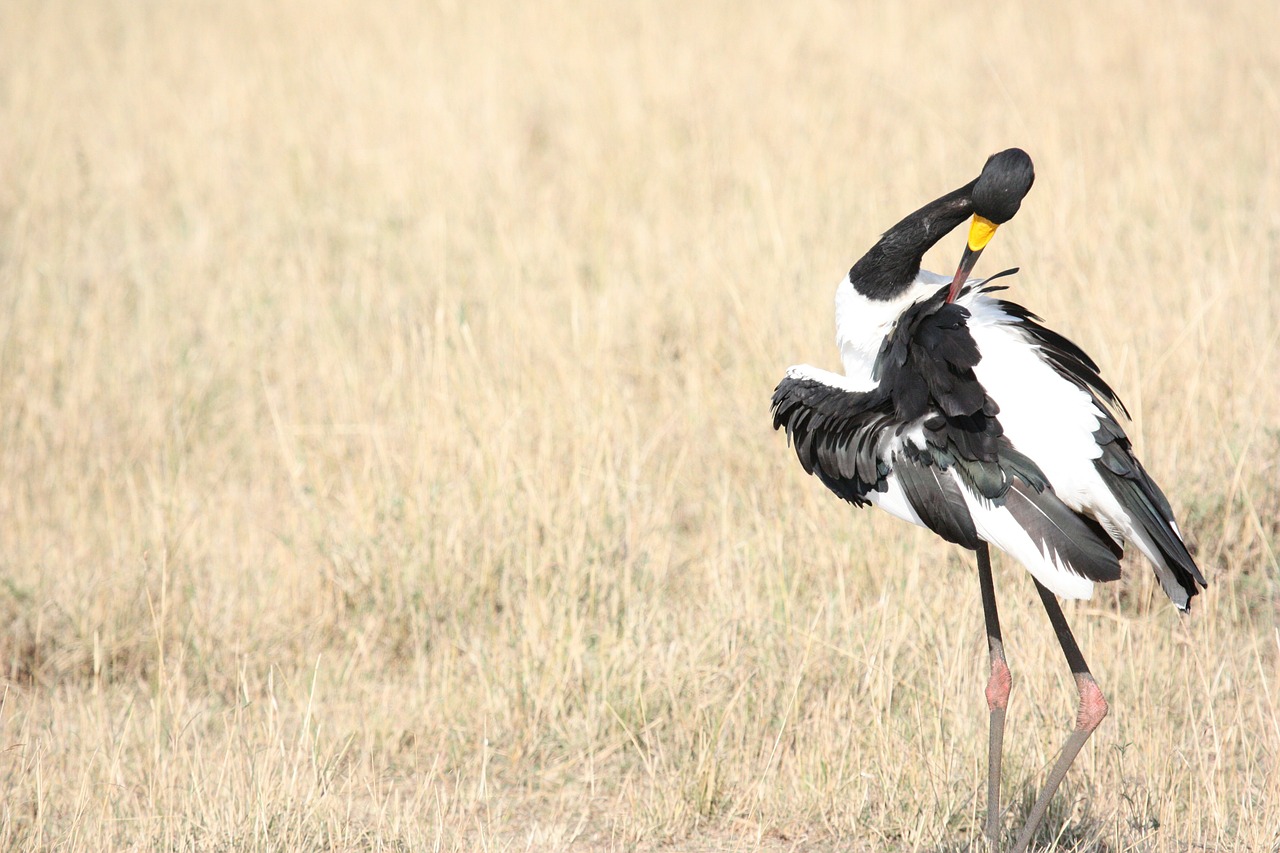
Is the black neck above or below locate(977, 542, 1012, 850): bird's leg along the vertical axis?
above

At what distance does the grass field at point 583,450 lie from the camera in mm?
3639

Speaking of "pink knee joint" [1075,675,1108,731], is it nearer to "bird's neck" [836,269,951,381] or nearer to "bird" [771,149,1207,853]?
"bird" [771,149,1207,853]

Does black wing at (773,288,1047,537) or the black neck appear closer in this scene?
black wing at (773,288,1047,537)

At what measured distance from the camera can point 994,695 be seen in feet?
11.1

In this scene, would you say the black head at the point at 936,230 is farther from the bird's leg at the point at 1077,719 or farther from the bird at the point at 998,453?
the bird's leg at the point at 1077,719

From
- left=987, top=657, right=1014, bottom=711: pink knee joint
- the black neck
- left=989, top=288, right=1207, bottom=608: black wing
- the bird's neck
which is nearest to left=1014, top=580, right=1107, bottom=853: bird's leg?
left=987, top=657, right=1014, bottom=711: pink knee joint

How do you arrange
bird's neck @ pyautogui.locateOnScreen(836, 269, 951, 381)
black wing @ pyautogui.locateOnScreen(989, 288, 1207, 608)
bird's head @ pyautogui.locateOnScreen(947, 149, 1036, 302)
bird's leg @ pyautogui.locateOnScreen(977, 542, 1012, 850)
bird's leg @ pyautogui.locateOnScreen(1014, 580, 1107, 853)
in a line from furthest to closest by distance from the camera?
bird's neck @ pyautogui.locateOnScreen(836, 269, 951, 381) → bird's head @ pyautogui.locateOnScreen(947, 149, 1036, 302) → bird's leg @ pyautogui.locateOnScreen(977, 542, 1012, 850) → bird's leg @ pyautogui.locateOnScreen(1014, 580, 1107, 853) → black wing @ pyautogui.locateOnScreen(989, 288, 1207, 608)

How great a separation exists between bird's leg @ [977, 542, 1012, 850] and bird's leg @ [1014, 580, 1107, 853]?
0.27 feet

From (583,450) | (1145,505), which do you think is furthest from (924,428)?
(583,450)

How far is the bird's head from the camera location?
3553 mm

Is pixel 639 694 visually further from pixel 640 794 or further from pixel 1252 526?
pixel 1252 526

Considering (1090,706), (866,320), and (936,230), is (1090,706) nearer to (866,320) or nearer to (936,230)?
(866,320)

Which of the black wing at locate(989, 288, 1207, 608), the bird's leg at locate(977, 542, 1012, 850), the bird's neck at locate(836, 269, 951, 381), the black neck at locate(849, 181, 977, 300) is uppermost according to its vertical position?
the black neck at locate(849, 181, 977, 300)

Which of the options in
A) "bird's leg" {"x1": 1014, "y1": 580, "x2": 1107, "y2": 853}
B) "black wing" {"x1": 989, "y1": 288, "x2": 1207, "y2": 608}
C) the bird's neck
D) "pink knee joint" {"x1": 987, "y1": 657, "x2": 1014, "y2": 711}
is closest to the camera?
"black wing" {"x1": 989, "y1": 288, "x2": 1207, "y2": 608}
